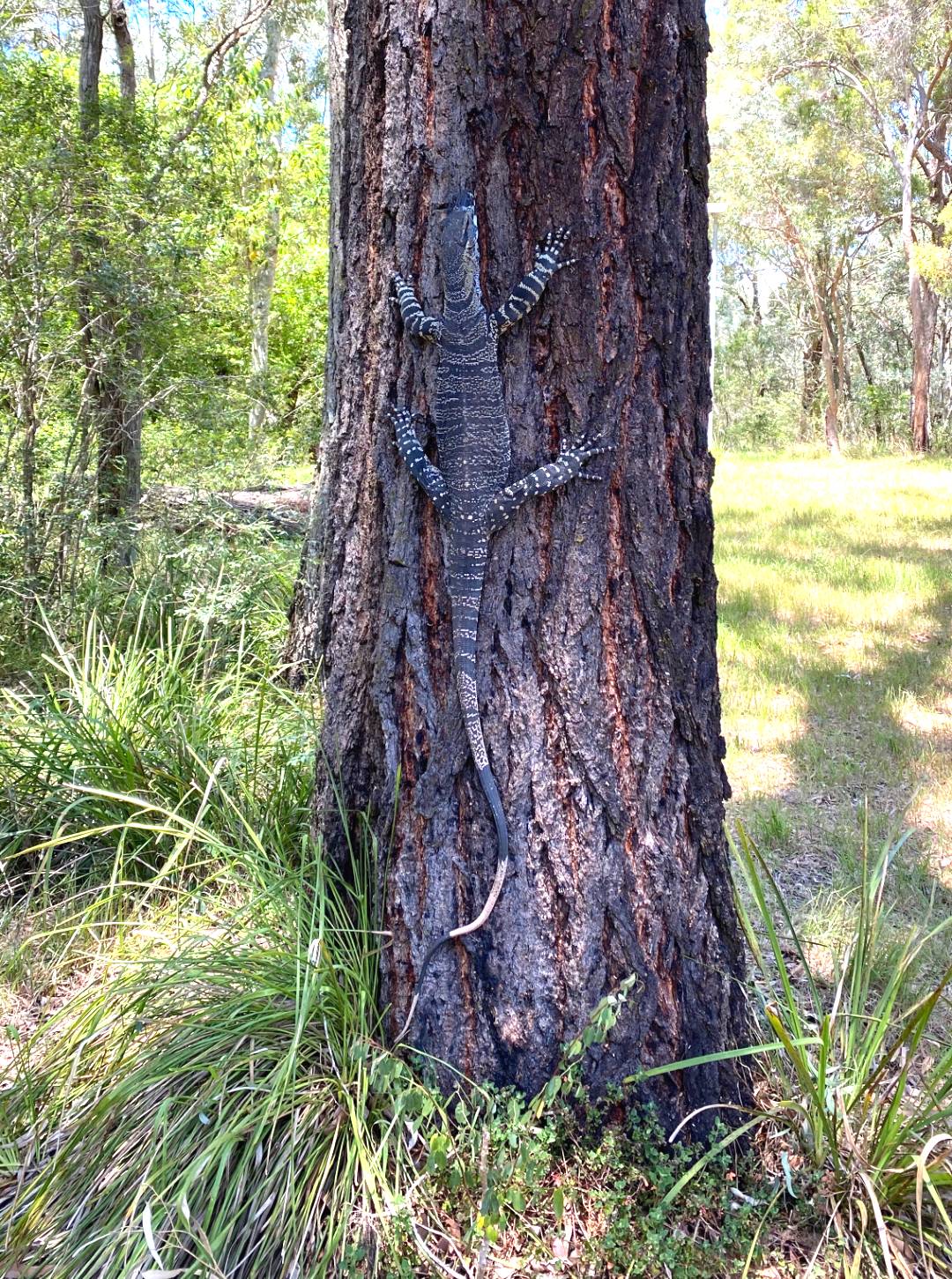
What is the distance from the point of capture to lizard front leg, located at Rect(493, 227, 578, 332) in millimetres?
1861

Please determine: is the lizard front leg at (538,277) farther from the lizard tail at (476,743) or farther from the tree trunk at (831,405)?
the tree trunk at (831,405)

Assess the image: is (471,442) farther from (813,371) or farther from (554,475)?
(813,371)

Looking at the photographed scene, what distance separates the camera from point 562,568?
6.48 ft

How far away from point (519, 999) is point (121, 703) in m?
2.05

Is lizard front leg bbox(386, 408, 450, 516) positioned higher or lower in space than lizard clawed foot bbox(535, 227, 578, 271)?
lower

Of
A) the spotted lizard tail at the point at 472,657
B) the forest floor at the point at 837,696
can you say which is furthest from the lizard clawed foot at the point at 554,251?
the forest floor at the point at 837,696

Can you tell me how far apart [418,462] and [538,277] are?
464 millimetres

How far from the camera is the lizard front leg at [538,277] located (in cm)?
186

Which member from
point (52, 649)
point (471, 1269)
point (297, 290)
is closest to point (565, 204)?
point (471, 1269)

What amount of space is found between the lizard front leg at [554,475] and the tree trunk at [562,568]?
0.11ft

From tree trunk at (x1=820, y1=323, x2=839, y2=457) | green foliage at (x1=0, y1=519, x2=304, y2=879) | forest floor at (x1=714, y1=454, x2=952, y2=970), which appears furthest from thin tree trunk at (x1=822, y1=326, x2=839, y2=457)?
green foliage at (x1=0, y1=519, x2=304, y2=879)

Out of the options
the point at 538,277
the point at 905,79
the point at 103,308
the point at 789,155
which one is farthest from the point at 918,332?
the point at 538,277

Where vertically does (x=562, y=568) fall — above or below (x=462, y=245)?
below

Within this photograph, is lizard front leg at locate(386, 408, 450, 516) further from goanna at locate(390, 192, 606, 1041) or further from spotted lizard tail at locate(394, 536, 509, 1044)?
spotted lizard tail at locate(394, 536, 509, 1044)
